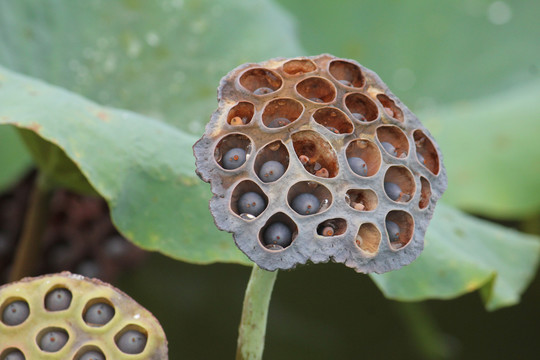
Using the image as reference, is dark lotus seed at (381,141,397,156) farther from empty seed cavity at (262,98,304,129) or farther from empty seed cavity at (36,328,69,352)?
empty seed cavity at (36,328,69,352)

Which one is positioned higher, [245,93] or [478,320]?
[245,93]

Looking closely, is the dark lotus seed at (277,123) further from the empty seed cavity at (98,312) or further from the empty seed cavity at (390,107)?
the empty seed cavity at (98,312)

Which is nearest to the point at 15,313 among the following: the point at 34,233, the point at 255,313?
the point at 255,313

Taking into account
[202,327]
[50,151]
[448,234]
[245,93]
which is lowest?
[202,327]

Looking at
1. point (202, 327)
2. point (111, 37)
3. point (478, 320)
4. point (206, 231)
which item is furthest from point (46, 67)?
point (478, 320)

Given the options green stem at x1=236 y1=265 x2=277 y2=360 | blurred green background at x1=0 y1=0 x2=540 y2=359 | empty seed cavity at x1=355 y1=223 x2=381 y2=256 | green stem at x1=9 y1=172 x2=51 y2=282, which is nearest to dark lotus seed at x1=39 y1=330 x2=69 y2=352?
green stem at x1=236 y1=265 x2=277 y2=360

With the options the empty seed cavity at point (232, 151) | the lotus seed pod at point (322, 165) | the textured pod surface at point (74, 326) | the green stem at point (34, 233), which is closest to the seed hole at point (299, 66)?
the lotus seed pod at point (322, 165)

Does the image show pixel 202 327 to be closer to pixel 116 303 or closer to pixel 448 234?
pixel 448 234
